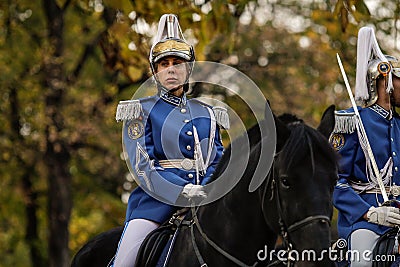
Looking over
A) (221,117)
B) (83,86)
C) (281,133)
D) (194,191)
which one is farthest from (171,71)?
(83,86)

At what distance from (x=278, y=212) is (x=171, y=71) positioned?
1963 mm

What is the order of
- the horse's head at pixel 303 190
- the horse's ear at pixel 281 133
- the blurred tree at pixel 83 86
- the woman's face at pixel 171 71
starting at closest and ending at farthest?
the horse's head at pixel 303 190 → the horse's ear at pixel 281 133 → the woman's face at pixel 171 71 → the blurred tree at pixel 83 86

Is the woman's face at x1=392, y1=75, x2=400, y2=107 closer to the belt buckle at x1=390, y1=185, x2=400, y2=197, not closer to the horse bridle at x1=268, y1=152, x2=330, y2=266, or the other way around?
the belt buckle at x1=390, y1=185, x2=400, y2=197

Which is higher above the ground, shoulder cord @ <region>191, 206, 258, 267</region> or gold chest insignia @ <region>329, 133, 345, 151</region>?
gold chest insignia @ <region>329, 133, 345, 151</region>

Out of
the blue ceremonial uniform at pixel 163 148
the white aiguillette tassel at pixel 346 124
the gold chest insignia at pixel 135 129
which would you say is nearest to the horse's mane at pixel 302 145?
the blue ceremonial uniform at pixel 163 148

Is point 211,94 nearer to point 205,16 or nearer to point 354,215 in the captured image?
point 205,16

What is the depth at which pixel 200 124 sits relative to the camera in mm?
7559

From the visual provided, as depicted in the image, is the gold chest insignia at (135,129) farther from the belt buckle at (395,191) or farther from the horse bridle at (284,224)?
the belt buckle at (395,191)

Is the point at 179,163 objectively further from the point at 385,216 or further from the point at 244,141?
the point at 385,216

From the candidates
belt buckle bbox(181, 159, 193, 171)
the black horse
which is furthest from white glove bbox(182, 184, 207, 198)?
belt buckle bbox(181, 159, 193, 171)

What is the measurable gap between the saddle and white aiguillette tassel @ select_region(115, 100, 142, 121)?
Result: 2.74 feet

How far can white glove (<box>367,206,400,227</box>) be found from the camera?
7547 mm

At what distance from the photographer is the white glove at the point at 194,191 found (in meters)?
6.75

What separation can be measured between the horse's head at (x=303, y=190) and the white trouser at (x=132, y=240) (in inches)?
56.2
